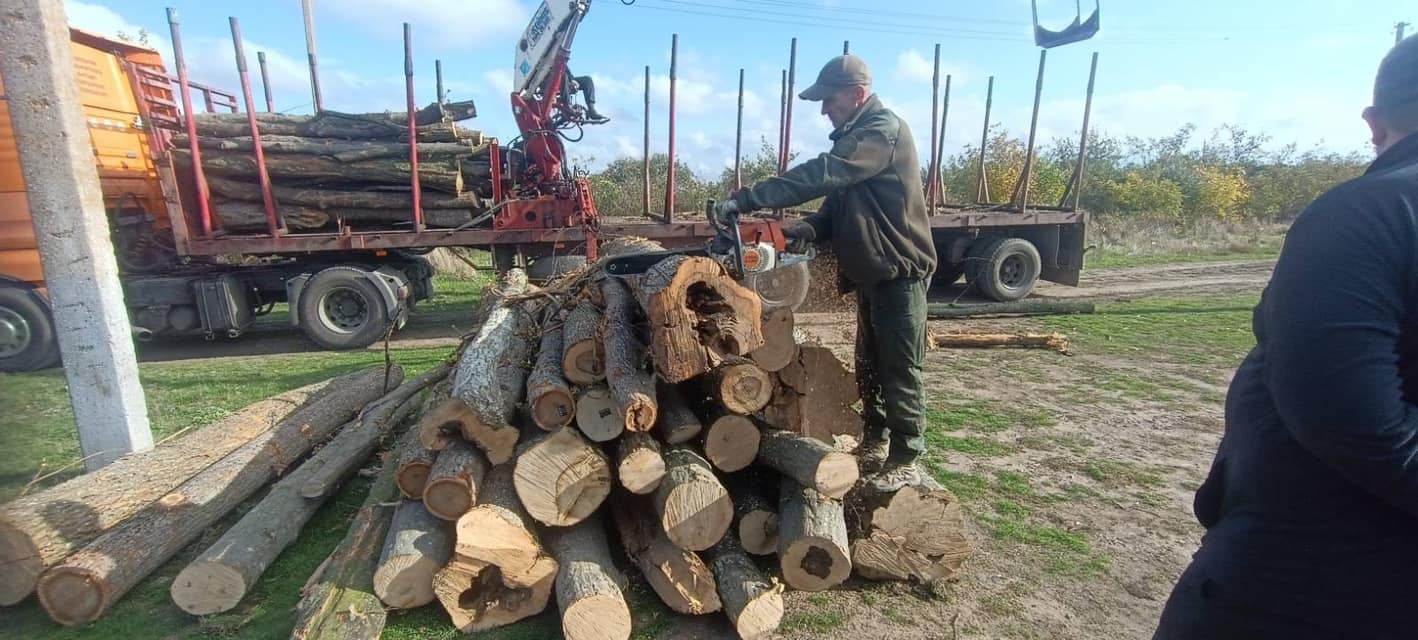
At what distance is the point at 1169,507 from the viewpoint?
150 inches

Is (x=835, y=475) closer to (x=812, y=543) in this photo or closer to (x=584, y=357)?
(x=812, y=543)

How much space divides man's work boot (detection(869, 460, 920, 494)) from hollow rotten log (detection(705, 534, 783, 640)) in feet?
2.29

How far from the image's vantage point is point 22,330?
671 centimetres

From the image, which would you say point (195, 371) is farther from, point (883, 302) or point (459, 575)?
point (883, 302)

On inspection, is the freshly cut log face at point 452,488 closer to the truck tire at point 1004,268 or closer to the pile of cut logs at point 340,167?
the pile of cut logs at point 340,167

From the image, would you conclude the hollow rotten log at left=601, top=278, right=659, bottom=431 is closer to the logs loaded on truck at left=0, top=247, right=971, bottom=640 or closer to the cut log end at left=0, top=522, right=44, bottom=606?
the logs loaded on truck at left=0, top=247, right=971, bottom=640

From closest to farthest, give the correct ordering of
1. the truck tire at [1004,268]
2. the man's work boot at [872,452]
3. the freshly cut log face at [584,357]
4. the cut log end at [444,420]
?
1. the cut log end at [444,420]
2. the freshly cut log face at [584,357]
3. the man's work boot at [872,452]
4. the truck tire at [1004,268]

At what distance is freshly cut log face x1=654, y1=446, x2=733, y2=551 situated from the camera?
2719 mm

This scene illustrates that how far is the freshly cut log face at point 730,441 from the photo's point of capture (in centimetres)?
295

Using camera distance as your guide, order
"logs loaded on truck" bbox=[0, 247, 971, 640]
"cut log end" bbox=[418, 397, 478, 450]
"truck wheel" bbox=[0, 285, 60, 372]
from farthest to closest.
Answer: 1. "truck wheel" bbox=[0, 285, 60, 372]
2. "cut log end" bbox=[418, 397, 478, 450]
3. "logs loaded on truck" bbox=[0, 247, 971, 640]

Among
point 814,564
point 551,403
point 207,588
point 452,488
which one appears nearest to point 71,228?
point 207,588

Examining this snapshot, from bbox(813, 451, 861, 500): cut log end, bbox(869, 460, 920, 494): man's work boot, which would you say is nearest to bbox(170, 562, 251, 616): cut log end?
bbox(813, 451, 861, 500): cut log end

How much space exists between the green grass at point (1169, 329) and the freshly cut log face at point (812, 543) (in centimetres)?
443

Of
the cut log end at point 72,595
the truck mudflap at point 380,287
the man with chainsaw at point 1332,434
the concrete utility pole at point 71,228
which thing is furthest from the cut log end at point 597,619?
the truck mudflap at point 380,287
